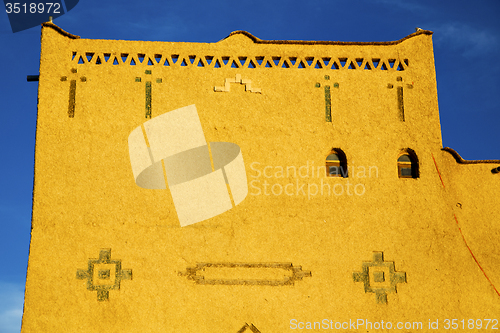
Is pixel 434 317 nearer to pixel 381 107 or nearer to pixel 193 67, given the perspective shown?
pixel 381 107

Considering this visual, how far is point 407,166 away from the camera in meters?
12.9

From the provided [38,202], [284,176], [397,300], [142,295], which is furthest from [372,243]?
[38,202]

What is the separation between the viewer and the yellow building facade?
38.5 feet

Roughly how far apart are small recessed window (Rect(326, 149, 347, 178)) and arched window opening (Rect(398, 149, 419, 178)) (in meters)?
1.24

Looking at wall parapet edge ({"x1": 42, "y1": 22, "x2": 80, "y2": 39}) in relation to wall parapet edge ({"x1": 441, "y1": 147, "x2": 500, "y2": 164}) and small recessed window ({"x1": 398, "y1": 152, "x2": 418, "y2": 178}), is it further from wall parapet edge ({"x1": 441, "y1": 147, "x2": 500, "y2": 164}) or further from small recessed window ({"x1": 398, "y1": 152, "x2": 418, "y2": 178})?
wall parapet edge ({"x1": 441, "y1": 147, "x2": 500, "y2": 164})

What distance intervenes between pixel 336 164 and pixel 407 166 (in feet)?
5.16

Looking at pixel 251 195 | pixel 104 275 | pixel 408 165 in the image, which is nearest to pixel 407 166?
pixel 408 165

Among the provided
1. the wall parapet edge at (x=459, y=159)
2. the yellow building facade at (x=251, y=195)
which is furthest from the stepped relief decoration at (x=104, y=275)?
the wall parapet edge at (x=459, y=159)

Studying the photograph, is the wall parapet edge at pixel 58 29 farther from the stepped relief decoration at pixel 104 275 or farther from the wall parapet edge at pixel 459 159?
the wall parapet edge at pixel 459 159

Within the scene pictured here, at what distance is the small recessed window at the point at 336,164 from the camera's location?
41.7 feet

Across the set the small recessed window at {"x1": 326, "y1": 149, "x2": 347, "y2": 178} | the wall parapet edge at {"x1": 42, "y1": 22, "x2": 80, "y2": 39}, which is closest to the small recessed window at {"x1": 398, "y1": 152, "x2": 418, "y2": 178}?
the small recessed window at {"x1": 326, "y1": 149, "x2": 347, "y2": 178}

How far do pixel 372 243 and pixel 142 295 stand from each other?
4.77 m

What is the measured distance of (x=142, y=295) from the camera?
1166 centimetres

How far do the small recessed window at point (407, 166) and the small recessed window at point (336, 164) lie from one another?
1.24 metres
